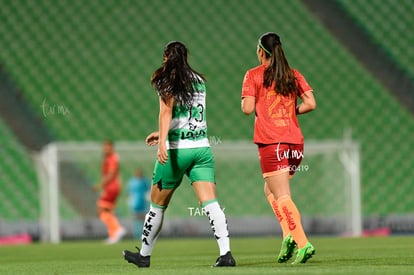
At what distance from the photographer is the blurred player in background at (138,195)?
15.7 m

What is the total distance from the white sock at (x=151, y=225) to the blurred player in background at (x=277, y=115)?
0.74 meters

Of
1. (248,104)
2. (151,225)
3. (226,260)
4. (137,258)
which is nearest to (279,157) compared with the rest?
(248,104)

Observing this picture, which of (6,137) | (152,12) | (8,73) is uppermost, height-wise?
(152,12)

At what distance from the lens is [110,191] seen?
14.0 m

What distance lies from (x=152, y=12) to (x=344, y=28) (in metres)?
3.54

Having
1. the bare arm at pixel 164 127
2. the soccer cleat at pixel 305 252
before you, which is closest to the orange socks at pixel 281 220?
the soccer cleat at pixel 305 252

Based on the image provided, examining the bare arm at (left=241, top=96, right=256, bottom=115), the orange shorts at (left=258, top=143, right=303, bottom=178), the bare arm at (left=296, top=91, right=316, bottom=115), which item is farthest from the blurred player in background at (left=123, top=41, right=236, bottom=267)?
the bare arm at (left=296, top=91, right=316, bottom=115)

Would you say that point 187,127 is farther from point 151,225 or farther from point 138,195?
point 138,195

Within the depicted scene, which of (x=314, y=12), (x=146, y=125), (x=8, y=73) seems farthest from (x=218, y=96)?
(x=8, y=73)

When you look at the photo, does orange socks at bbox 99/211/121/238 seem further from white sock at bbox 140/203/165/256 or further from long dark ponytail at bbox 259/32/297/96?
long dark ponytail at bbox 259/32/297/96

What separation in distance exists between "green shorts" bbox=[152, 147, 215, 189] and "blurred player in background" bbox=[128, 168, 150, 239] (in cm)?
959

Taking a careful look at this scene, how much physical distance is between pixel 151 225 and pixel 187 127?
68cm

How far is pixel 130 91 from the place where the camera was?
16.5m

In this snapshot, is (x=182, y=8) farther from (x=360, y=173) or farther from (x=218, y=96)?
(x=360, y=173)
